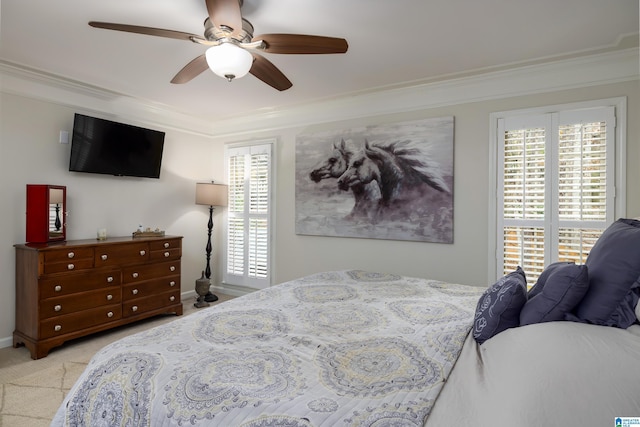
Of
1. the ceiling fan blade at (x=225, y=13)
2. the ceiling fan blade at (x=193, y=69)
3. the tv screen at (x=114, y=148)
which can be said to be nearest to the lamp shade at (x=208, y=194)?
the tv screen at (x=114, y=148)

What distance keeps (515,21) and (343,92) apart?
1.77m

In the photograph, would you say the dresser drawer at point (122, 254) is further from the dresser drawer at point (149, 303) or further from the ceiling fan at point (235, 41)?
the ceiling fan at point (235, 41)

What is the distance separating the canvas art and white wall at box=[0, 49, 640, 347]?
0.11 meters

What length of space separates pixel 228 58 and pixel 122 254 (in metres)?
2.47

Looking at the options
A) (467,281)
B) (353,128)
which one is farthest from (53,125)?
(467,281)

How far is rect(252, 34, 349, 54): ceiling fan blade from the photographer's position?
201cm

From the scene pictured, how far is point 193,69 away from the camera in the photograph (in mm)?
2490

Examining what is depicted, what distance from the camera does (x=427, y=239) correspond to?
139 inches

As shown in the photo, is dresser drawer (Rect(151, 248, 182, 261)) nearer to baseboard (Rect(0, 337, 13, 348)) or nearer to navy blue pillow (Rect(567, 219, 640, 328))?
baseboard (Rect(0, 337, 13, 348))

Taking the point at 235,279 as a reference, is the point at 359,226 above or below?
above

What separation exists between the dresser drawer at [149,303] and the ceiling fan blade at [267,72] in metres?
2.67

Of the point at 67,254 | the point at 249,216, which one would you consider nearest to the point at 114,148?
the point at 67,254

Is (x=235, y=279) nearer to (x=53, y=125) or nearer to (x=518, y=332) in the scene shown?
(x=53, y=125)

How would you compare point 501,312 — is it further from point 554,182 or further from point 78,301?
point 78,301
